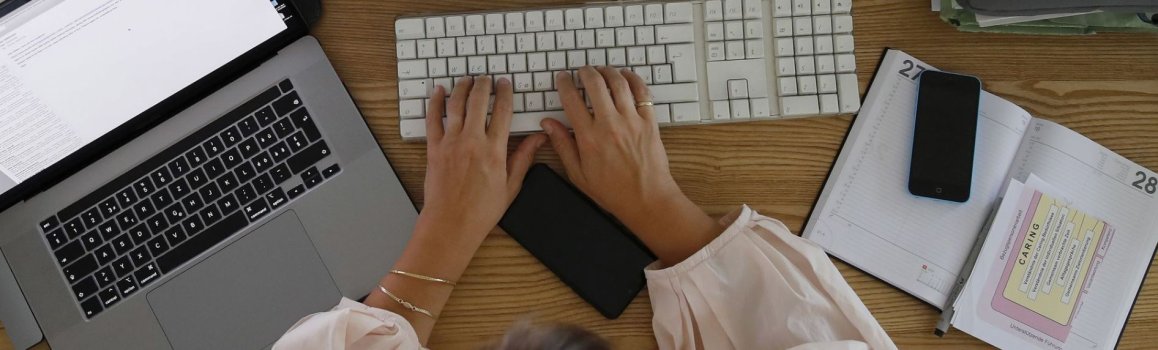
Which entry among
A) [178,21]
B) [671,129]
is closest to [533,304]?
[671,129]

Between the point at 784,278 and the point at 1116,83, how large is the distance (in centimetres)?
42

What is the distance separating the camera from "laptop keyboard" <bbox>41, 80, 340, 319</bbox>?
665 mm

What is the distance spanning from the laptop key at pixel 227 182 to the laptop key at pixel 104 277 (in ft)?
0.42

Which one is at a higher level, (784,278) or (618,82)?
(618,82)

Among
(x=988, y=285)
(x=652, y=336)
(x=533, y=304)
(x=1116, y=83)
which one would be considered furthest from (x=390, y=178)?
(x=1116, y=83)

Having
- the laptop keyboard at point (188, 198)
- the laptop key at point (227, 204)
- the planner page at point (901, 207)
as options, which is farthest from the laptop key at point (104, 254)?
the planner page at point (901, 207)

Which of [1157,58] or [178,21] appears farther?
[1157,58]

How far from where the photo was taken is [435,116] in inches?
27.0

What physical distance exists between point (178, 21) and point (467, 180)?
287 millimetres

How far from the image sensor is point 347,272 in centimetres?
68

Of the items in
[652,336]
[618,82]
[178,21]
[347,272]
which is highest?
[178,21]

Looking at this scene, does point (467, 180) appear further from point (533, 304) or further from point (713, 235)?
point (713, 235)

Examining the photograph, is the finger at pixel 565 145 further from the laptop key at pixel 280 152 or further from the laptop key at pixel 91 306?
the laptop key at pixel 91 306

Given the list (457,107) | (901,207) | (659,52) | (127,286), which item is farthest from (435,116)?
(901,207)
